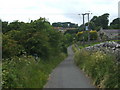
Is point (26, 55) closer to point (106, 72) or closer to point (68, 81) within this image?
point (68, 81)

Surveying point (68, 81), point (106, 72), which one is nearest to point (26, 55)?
point (68, 81)

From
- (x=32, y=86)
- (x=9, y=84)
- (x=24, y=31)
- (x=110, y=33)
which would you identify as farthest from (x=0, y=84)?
(x=110, y=33)

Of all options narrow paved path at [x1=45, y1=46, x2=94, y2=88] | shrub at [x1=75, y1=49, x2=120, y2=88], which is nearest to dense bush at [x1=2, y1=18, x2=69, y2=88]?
narrow paved path at [x1=45, y1=46, x2=94, y2=88]

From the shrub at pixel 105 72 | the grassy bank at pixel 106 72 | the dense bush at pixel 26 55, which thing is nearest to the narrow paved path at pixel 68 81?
the dense bush at pixel 26 55

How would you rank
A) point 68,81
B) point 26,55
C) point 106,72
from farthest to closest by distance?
point 26,55 < point 68,81 < point 106,72

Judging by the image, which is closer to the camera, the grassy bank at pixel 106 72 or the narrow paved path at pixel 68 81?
the grassy bank at pixel 106 72

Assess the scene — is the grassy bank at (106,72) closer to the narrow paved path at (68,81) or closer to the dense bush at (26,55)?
the narrow paved path at (68,81)

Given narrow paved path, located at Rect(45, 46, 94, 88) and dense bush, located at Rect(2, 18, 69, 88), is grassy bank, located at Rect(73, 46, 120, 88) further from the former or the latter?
dense bush, located at Rect(2, 18, 69, 88)

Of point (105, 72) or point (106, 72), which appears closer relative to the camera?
point (106, 72)

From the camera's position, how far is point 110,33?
359ft

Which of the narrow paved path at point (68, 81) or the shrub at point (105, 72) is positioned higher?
the shrub at point (105, 72)

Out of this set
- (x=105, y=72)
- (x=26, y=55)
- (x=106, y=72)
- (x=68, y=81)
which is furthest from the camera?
(x=26, y=55)

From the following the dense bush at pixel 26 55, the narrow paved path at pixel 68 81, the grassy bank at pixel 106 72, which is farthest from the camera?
the narrow paved path at pixel 68 81

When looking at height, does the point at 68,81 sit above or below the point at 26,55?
below
